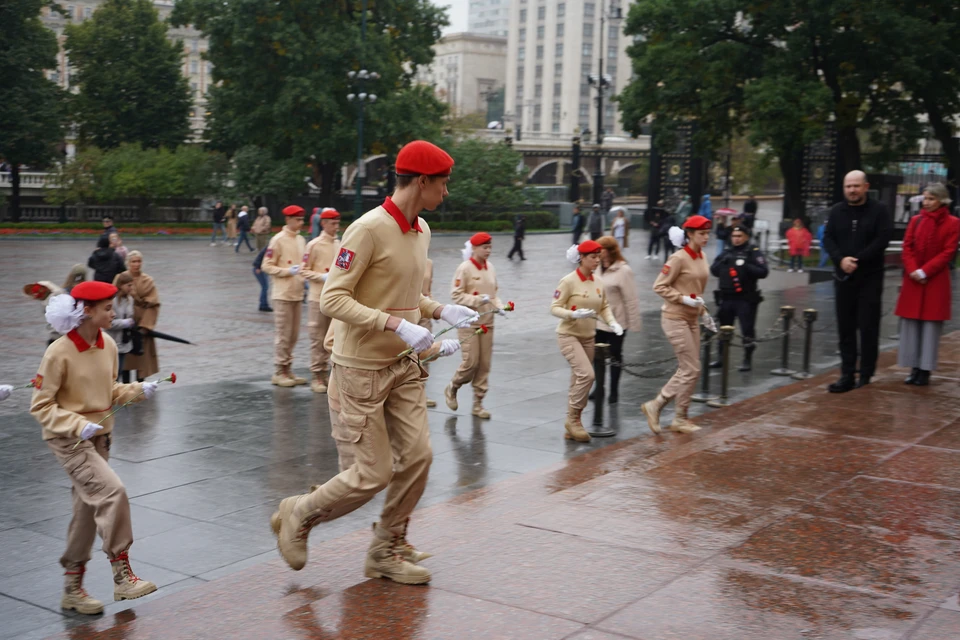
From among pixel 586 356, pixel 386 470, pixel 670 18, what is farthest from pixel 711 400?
pixel 670 18

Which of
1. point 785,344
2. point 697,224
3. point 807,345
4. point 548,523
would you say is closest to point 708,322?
point 697,224

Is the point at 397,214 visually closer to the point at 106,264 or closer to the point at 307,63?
the point at 106,264

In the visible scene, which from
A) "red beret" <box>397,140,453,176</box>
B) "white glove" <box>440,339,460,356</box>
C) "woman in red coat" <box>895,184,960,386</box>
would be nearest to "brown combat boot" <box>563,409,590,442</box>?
"woman in red coat" <box>895,184,960,386</box>

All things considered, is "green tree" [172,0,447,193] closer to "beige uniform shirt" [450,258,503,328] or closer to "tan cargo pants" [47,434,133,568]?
"beige uniform shirt" [450,258,503,328]

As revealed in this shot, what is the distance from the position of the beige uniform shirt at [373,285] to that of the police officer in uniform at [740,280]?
7936 mm

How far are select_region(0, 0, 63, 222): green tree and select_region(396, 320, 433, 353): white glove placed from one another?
45.7m

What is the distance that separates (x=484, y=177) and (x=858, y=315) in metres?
41.3

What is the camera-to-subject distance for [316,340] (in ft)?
36.8

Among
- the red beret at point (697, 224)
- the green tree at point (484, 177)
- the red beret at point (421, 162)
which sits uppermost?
the green tree at point (484, 177)

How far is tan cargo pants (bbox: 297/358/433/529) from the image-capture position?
4.74m

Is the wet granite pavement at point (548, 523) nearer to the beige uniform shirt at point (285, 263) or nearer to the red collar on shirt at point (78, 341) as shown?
the beige uniform shirt at point (285, 263)

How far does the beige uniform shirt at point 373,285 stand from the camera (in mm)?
4641

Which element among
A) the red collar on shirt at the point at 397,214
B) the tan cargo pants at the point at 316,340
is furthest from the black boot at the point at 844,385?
the red collar on shirt at the point at 397,214

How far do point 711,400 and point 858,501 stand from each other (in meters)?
4.30
